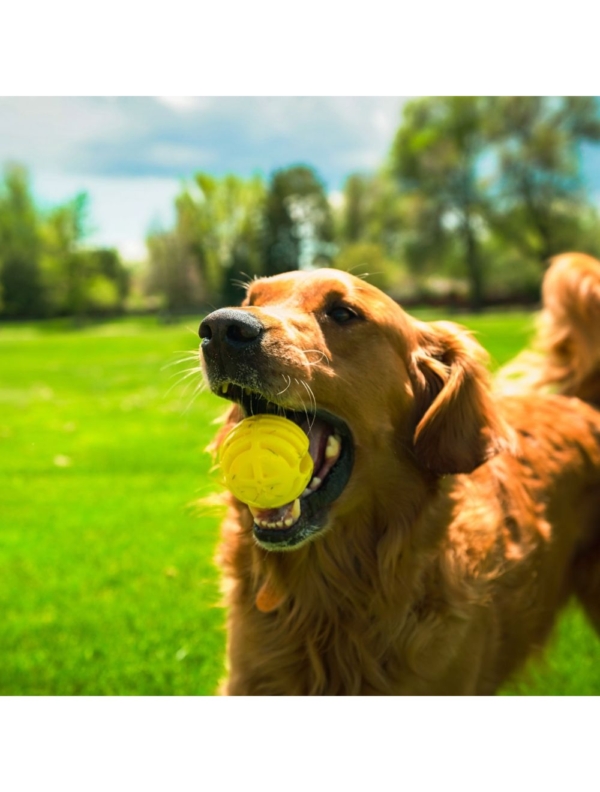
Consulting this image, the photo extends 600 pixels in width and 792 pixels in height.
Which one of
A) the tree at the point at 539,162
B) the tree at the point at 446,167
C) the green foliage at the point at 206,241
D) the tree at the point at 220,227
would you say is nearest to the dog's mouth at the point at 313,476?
the tree at the point at 220,227

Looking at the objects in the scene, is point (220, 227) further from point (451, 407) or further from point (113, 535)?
point (451, 407)

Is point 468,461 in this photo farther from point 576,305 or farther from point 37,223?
point 37,223

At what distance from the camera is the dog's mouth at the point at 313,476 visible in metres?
1.92

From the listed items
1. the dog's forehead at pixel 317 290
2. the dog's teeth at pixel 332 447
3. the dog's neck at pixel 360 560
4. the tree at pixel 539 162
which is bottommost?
the dog's neck at pixel 360 560

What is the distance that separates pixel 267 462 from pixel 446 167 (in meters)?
4.19

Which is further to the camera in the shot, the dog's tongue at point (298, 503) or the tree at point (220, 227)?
the tree at point (220, 227)

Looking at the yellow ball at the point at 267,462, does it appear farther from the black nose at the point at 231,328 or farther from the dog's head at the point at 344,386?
the black nose at the point at 231,328

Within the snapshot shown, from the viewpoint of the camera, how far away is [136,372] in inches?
340

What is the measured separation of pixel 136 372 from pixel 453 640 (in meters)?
6.94

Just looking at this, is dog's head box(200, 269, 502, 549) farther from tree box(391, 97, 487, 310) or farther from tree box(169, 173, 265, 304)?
tree box(391, 97, 487, 310)

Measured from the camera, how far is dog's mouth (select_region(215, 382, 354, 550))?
1.92 m

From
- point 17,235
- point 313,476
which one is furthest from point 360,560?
point 17,235

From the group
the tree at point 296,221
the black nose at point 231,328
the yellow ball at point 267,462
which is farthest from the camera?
the tree at point 296,221

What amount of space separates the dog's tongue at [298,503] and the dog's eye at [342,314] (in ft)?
0.92
